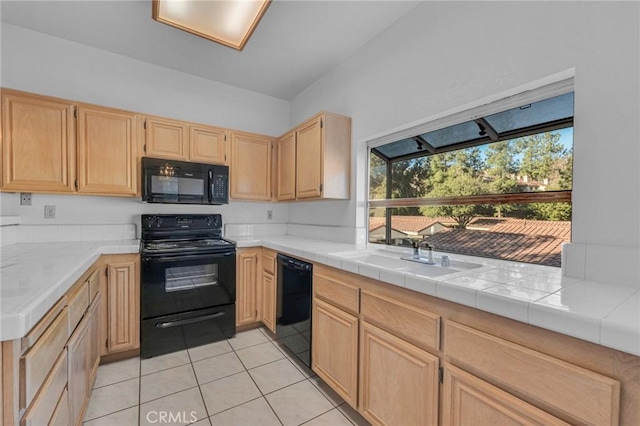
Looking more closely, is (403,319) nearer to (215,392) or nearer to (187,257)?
(215,392)

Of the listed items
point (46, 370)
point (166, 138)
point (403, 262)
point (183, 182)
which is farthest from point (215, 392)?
point (166, 138)

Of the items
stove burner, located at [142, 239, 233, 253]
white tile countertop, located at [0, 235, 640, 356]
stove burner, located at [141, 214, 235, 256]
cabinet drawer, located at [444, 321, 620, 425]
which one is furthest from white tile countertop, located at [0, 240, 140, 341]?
cabinet drawer, located at [444, 321, 620, 425]

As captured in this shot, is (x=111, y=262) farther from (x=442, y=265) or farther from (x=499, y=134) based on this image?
(x=499, y=134)

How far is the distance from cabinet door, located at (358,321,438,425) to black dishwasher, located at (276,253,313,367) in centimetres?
58

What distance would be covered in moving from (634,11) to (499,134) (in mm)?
676

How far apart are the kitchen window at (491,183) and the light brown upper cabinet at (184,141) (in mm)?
1650

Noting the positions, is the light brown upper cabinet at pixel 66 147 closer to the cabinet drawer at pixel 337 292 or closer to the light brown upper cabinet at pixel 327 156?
the light brown upper cabinet at pixel 327 156

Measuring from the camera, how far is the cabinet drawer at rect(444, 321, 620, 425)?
2.45 feet

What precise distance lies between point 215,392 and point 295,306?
2.48 ft

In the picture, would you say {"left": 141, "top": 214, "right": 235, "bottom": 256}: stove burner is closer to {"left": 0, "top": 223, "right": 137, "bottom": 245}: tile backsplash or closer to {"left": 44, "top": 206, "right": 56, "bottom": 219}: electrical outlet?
{"left": 0, "top": 223, "right": 137, "bottom": 245}: tile backsplash

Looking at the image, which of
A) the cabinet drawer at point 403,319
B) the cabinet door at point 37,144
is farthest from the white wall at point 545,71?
the cabinet door at point 37,144

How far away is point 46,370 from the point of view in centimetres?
98

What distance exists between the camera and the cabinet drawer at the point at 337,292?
160 centimetres

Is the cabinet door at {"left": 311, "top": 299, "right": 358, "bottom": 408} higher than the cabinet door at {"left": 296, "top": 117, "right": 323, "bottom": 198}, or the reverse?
the cabinet door at {"left": 296, "top": 117, "right": 323, "bottom": 198}
